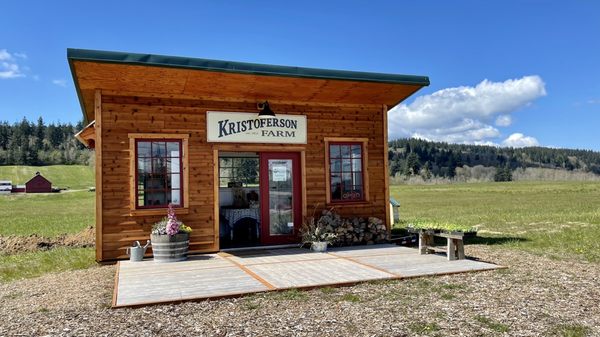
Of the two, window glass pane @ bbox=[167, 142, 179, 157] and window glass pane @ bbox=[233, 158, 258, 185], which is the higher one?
window glass pane @ bbox=[167, 142, 179, 157]

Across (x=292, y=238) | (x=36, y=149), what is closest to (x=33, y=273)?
(x=292, y=238)

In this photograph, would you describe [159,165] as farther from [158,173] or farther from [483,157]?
[483,157]

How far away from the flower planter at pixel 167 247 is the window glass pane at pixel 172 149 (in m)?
1.64

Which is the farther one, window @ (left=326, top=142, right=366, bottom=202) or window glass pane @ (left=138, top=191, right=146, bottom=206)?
window @ (left=326, top=142, right=366, bottom=202)

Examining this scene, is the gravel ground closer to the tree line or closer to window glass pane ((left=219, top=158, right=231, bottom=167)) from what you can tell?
window glass pane ((left=219, top=158, right=231, bottom=167))

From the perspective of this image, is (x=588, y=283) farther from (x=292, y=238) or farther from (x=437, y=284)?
(x=292, y=238)

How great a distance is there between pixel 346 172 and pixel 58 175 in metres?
93.5

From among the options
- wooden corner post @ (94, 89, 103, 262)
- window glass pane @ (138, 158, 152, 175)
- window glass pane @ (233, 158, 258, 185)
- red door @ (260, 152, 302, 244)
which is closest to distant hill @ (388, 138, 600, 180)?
window glass pane @ (233, 158, 258, 185)

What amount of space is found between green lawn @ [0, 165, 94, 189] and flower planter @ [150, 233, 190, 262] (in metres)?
78.9

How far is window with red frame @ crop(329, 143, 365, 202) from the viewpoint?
1059 cm

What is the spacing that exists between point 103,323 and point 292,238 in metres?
5.78

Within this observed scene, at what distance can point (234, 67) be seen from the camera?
8352mm

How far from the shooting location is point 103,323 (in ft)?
15.7

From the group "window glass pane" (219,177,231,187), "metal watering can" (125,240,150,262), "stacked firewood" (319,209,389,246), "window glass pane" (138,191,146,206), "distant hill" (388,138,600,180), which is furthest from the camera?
"distant hill" (388,138,600,180)
